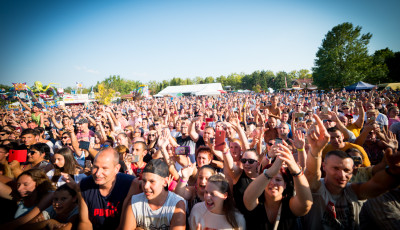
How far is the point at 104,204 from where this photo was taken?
2.21 metres

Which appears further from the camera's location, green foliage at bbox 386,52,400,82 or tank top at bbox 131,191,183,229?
green foliage at bbox 386,52,400,82

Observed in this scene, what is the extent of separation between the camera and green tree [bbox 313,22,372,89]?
31.8 m

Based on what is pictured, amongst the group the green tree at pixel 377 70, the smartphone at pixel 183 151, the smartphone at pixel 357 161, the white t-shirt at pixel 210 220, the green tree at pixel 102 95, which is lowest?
the white t-shirt at pixel 210 220

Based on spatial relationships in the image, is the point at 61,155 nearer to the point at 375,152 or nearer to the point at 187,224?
the point at 187,224

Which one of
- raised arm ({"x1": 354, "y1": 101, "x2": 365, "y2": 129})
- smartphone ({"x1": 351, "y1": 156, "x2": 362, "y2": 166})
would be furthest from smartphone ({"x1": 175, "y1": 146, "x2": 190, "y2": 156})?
raised arm ({"x1": 354, "y1": 101, "x2": 365, "y2": 129})

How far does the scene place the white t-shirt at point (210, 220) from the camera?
188 cm

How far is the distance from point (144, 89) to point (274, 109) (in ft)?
140

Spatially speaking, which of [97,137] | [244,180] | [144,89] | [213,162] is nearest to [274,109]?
[213,162]

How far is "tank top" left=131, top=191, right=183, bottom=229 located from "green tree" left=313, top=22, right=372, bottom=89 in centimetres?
4171

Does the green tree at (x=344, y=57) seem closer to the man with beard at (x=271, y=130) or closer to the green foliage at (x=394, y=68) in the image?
the green foliage at (x=394, y=68)

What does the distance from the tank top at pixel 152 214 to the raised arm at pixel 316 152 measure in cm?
170

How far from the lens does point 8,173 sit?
3252mm

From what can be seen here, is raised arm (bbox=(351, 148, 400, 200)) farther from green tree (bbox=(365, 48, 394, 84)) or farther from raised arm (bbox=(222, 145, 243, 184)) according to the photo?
green tree (bbox=(365, 48, 394, 84))

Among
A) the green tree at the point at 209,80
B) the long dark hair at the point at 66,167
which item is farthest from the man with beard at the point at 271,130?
the green tree at the point at 209,80
